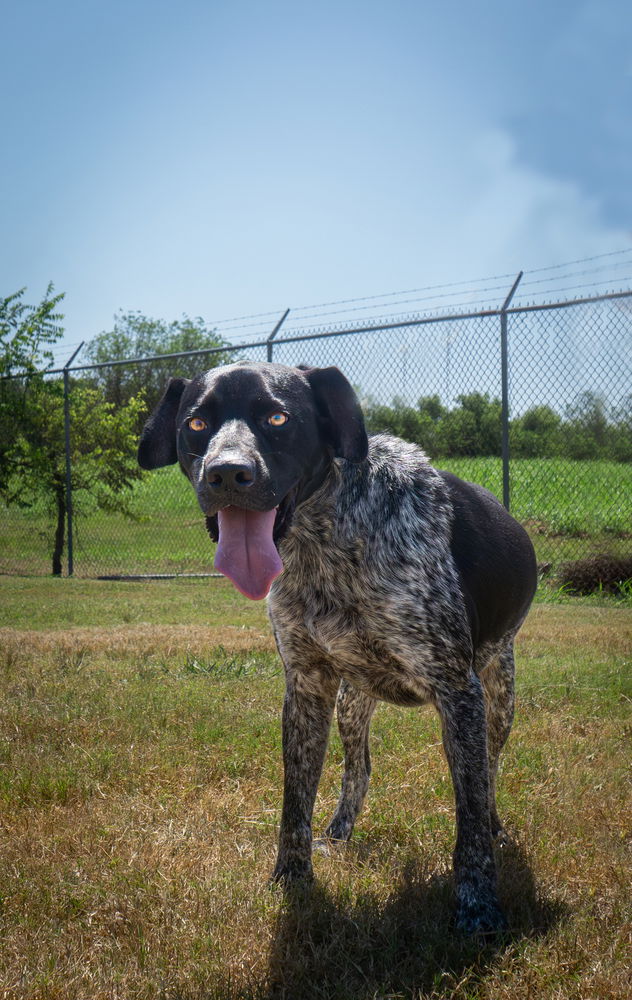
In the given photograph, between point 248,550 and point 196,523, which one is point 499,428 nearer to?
point 196,523

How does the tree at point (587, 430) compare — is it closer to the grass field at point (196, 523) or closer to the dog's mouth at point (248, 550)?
the grass field at point (196, 523)

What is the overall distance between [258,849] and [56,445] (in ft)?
33.8

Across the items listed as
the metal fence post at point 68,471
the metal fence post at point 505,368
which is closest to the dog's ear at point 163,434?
the metal fence post at point 505,368

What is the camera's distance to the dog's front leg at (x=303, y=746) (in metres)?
2.78

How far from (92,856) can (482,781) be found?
4.23ft

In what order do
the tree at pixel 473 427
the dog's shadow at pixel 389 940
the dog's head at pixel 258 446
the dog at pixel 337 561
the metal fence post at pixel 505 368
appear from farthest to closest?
the tree at pixel 473 427, the metal fence post at pixel 505 368, the dog at pixel 337 561, the dog's head at pixel 258 446, the dog's shadow at pixel 389 940

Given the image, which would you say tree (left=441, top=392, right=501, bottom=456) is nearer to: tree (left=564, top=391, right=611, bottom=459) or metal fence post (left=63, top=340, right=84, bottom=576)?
tree (left=564, top=391, right=611, bottom=459)

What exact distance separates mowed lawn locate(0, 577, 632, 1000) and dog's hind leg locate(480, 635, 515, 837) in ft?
0.87

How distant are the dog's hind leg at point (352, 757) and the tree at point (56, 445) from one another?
352 inches

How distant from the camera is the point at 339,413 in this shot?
106 inches

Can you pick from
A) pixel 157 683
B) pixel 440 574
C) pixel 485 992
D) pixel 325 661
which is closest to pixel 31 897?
pixel 325 661

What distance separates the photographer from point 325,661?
2.80 metres

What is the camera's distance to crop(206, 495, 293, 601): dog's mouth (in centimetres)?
237

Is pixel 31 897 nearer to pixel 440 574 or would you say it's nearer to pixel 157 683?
pixel 440 574
